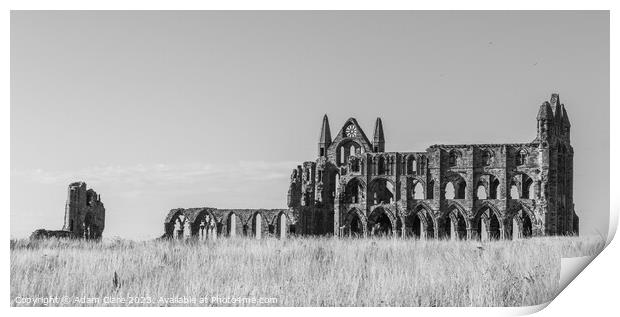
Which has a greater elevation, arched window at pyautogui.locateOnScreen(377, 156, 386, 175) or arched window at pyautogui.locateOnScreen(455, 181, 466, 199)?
arched window at pyautogui.locateOnScreen(377, 156, 386, 175)

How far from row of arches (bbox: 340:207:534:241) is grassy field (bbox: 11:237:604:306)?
27.9 meters

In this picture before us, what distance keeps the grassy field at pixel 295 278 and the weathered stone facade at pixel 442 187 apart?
2638 centimetres

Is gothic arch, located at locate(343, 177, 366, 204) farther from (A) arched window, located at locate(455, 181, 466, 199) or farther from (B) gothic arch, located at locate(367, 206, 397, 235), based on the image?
(A) arched window, located at locate(455, 181, 466, 199)

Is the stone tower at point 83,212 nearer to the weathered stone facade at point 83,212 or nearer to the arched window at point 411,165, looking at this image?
the weathered stone facade at point 83,212

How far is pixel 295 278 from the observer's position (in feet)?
72.3

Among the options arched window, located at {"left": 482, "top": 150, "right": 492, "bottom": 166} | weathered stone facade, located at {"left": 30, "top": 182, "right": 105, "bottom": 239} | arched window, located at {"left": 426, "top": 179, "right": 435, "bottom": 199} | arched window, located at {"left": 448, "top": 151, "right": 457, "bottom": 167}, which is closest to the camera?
weathered stone facade, located at {"left": 30, "top": 182, "right": 105, "bottom": 239}

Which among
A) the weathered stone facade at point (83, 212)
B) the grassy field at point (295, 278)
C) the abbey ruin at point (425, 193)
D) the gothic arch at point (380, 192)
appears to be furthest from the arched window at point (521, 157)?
the grassy field at point (295, 278)

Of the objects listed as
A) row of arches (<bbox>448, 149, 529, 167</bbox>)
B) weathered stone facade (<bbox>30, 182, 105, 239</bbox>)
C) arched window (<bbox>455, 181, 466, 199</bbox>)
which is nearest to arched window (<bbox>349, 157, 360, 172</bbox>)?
row of arches (<bbox>448, 149, 529, 167</bbox>)

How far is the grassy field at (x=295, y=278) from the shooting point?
2061 cm

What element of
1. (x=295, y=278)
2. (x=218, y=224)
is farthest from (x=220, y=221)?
(x=295, y=278)

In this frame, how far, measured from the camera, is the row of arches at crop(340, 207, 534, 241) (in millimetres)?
53719

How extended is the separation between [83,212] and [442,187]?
63.3ft

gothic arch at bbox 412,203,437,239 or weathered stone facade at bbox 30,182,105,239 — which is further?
gothic arch at bbox 412,203,437,239

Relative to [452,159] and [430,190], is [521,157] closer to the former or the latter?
[452,159]
